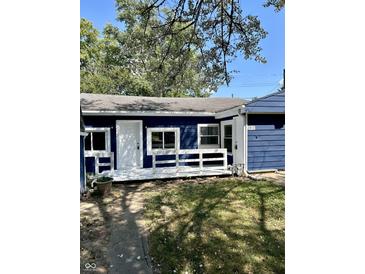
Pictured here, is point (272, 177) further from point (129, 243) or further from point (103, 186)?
point (129, 243)

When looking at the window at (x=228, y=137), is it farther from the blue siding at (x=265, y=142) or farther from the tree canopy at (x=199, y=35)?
the tree canopy at (x=199, y=35)

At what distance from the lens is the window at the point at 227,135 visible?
10.4m

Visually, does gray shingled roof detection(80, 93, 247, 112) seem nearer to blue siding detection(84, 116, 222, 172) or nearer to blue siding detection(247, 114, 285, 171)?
blue siding detection(84, 116, 222, 172)

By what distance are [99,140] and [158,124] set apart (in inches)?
95.3

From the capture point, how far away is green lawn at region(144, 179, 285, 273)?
3.20 m

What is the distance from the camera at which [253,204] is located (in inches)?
223

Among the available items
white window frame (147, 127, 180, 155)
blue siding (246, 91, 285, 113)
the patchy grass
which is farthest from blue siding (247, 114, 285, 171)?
the patchy grass

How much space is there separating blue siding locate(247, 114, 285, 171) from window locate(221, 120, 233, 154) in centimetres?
102

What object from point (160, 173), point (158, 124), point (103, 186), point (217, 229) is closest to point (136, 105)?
point (158, 124)

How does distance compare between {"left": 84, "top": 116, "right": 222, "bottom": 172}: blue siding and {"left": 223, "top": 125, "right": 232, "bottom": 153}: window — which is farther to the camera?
{"left": 223, "top": 125, "right": 232, "bottom": 153}: window

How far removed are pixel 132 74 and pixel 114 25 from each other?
4032 mm

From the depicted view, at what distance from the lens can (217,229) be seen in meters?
4.25
